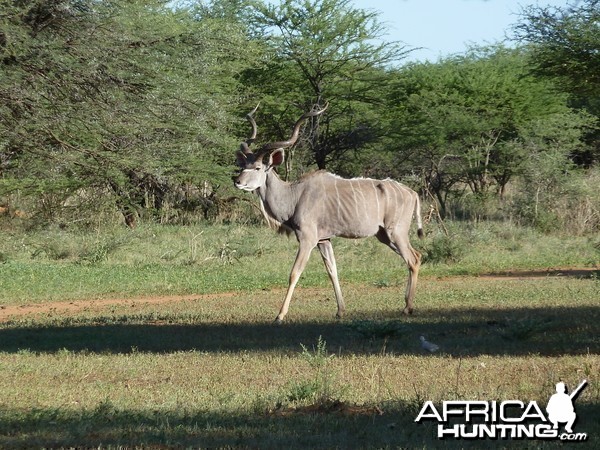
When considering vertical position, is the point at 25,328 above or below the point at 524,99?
below

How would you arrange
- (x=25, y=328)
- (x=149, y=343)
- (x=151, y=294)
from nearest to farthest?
1. (x=149, y=343)
2. (x=25, y=328)
3. (x=151, y=294)

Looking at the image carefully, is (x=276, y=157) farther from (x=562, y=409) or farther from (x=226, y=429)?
(x=562, y=409)

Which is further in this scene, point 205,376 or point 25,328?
point 25,328

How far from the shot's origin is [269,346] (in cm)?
965

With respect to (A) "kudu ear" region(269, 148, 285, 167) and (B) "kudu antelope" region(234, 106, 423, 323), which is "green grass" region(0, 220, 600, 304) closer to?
(B) "kudu antelope" region(234, 106, 423, 323)

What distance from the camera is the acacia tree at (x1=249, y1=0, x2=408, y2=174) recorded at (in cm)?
3070

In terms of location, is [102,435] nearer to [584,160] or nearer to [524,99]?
[524,99]

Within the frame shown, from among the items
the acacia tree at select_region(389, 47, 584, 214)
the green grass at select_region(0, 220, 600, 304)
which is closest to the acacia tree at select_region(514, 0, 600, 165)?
the green grass at select_region(0, 220, 600, 304)

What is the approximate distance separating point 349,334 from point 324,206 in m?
2.93

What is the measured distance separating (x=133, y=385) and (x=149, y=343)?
7.58ft

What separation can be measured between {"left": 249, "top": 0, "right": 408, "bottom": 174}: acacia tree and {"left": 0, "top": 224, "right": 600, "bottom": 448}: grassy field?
11.6 meters

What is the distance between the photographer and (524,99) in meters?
32.9

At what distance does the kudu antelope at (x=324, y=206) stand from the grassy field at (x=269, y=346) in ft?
2.84

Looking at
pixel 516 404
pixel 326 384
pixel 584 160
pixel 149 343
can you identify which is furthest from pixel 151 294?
pixel 584 160
